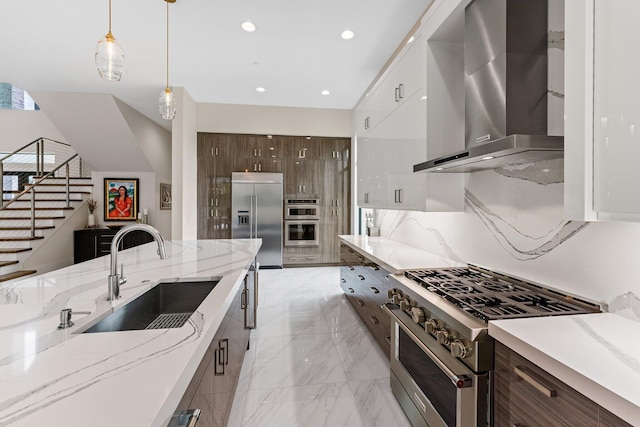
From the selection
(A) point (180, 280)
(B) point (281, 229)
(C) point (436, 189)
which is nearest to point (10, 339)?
(A) point (180, 280)

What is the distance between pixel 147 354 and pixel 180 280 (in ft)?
2.95

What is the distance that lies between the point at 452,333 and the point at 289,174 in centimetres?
496

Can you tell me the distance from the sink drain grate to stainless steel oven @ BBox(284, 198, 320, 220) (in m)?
4.29

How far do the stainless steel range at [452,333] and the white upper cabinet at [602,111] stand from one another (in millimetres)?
501

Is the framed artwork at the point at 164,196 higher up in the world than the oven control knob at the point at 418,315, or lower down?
higher up

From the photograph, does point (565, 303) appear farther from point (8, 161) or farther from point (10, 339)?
point (8, 161)

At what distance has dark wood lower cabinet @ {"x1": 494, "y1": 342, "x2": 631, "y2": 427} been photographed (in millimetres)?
800

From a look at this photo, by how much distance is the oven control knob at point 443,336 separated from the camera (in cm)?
134

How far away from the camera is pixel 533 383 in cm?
95

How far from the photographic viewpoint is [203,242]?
10.3 feet

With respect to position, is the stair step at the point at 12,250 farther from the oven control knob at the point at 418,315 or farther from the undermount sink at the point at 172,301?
the oven control knob at the point at 418,315

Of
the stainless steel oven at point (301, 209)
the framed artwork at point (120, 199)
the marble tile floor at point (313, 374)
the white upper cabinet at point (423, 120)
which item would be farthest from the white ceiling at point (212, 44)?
the marble tile floor at point (313, 374)

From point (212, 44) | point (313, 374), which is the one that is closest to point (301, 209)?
point (212, 44)

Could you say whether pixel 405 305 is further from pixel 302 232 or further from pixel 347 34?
pixel 302 232
